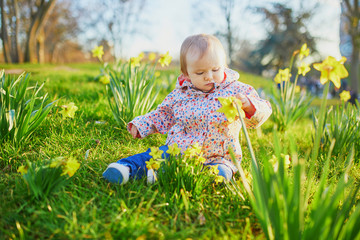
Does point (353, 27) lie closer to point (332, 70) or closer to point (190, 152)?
point (332, 70)

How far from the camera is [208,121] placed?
182 centimetres

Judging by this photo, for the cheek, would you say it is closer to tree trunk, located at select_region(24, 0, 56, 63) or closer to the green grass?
the green grass

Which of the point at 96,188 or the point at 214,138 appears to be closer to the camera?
the point at 96,188

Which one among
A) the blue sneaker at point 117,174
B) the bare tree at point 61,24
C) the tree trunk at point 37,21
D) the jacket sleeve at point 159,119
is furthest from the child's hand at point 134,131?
the bare tree at point 61,24

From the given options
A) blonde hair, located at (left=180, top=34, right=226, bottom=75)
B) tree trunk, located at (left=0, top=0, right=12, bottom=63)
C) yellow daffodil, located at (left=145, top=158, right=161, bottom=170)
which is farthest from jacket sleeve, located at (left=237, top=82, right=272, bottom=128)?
tree trunk, located at (left=0, top=0, right=12, bottom=63)

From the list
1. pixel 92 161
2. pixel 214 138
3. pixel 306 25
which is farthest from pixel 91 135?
pixel 306 25

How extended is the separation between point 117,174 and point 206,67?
92 cm

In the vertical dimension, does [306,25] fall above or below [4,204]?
above

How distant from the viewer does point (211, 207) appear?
1376 millimetres

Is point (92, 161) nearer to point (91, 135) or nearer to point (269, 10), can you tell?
point (91, 135)

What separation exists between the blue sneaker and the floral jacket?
0.47 meters

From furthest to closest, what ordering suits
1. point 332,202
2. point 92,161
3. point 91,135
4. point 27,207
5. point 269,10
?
1. point 269,10
2. point 91,135
3. point 92,161
4. point 27,207
5. point 332,202

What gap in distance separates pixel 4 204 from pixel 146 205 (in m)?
0.74

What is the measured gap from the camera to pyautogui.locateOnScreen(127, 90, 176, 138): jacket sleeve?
6.50ft
